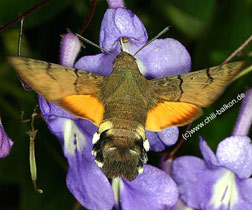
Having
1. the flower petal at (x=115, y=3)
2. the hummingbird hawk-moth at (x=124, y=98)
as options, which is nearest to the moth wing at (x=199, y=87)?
the hummingbird hawk-moth at (x=124, y=98)

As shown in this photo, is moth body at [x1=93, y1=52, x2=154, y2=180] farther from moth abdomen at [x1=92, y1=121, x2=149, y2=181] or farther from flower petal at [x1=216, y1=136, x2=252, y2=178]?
flower petal at [x1=216, y1=136, x2=252, y2=178]

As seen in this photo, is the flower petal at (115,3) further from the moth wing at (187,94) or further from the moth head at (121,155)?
the moth head at (121,155)

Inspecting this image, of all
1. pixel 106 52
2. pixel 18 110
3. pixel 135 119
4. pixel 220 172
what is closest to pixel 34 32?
pixel 18 110

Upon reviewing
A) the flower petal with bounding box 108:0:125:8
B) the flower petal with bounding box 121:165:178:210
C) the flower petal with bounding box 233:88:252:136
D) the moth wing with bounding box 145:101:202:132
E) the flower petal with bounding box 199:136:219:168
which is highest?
the flower petal with bounding box 108:0:125:8

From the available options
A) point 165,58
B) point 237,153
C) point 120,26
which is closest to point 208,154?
point 237,153

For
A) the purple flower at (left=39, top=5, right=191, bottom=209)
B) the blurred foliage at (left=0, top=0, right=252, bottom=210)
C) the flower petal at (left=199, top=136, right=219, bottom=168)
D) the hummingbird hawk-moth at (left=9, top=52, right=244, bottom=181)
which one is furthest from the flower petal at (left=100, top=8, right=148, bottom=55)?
the blurred foliage at (left=0, top=0, right=252, bottom=210)
